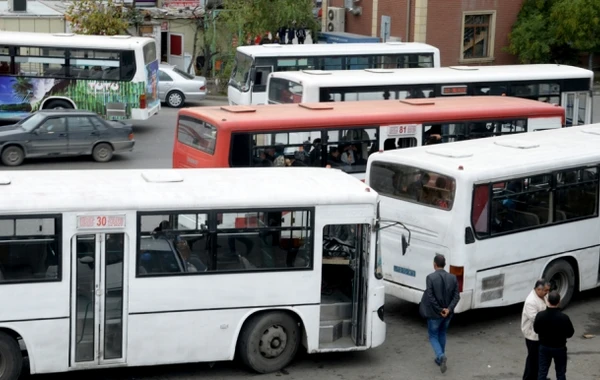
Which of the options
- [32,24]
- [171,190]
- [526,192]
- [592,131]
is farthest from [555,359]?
[32,24]

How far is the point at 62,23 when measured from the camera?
1540 inches

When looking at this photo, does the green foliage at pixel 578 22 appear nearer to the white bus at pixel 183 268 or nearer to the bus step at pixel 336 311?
the white bus at pixel 183 268

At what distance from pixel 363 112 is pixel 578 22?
69.8ft

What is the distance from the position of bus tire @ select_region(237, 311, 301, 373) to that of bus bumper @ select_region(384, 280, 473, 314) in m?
2.21

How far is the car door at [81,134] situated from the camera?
80.8ft

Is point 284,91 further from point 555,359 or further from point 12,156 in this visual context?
point 555,359

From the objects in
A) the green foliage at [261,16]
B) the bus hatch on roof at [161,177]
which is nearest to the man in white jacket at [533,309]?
the bus hatch on roof at [161,177]

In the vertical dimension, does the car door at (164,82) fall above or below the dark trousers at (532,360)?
above

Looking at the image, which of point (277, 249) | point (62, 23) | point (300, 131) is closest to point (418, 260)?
point (277, 249)

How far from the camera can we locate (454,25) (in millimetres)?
38500

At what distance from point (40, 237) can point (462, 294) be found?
5481 millimetres

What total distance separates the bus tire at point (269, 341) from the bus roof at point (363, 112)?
575 cm

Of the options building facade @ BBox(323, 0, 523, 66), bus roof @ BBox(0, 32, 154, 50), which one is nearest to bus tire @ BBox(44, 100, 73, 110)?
bus roof @ BBox(0, 32, 154, 50)

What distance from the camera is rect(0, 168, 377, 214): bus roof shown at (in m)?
11.0
